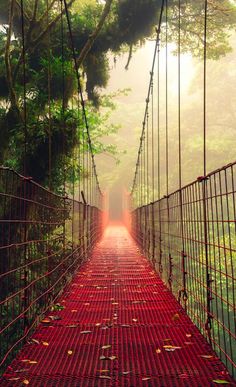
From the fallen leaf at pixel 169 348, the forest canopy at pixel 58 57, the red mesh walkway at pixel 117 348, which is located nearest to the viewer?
the red mesh walkway at pixel 117 348

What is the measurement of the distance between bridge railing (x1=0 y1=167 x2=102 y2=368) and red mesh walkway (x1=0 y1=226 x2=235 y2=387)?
0.14 metres

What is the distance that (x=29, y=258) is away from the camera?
3.48 m

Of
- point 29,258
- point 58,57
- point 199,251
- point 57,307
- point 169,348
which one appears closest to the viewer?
point 169,348

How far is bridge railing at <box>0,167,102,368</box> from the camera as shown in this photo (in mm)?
2393

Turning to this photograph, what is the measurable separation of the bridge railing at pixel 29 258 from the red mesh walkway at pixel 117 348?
0.14m

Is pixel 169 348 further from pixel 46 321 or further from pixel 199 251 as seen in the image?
pixel 46 321

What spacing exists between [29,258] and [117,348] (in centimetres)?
145

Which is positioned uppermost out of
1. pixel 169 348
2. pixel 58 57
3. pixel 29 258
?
pixel 58 57

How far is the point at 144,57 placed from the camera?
4400 cm

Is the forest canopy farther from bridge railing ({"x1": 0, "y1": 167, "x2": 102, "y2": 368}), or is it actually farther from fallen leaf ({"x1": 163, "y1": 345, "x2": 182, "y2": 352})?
fallen leaf ({"x1": 163, "y1": 345, "x2": 182, "y2": 352})

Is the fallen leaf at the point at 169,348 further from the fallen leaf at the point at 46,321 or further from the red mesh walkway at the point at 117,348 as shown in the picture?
the fallen leaf at the point at 46,321

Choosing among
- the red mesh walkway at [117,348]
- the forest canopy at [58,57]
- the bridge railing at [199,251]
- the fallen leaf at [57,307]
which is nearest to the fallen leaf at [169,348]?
the red mesh walkway at [117,348]

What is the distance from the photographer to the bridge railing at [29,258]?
2.39 metres

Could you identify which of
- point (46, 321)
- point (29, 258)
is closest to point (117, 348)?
point (46, 321)
